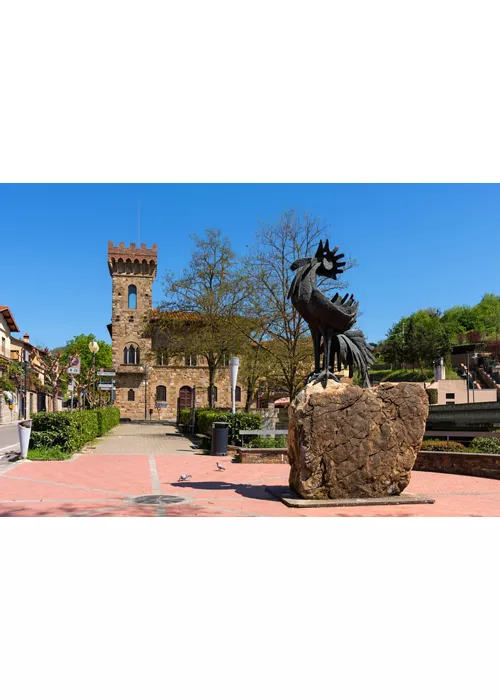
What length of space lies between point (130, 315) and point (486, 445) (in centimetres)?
4528

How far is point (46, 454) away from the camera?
559 inches

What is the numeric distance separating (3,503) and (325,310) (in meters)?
5.88

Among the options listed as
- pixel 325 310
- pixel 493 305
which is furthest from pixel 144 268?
pixel 493 305

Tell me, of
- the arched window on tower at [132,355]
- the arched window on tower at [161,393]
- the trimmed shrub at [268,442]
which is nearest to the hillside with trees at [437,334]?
the arched window on tower at [161,393]

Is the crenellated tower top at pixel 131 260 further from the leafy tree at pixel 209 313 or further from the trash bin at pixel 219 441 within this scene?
the trash bin at pixel 219 441

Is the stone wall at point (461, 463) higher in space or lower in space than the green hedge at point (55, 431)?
lower

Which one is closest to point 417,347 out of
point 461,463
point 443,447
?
point 443,447

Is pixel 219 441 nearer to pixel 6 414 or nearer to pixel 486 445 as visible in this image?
pixel 486 445

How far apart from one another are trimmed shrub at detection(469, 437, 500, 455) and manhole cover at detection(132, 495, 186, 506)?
7.79 metres

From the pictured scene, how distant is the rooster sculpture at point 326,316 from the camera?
912 cm

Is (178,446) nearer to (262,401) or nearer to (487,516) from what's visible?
(487,516)

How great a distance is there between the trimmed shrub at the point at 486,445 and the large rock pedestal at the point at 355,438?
5.21 m

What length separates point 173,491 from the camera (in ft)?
31.5

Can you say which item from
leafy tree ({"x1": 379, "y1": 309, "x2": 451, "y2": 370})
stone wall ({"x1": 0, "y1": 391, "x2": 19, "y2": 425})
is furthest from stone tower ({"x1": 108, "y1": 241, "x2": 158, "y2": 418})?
leafy tree ({"x1": 379, "y1": 309, "x2": 451, "y2": 370})
